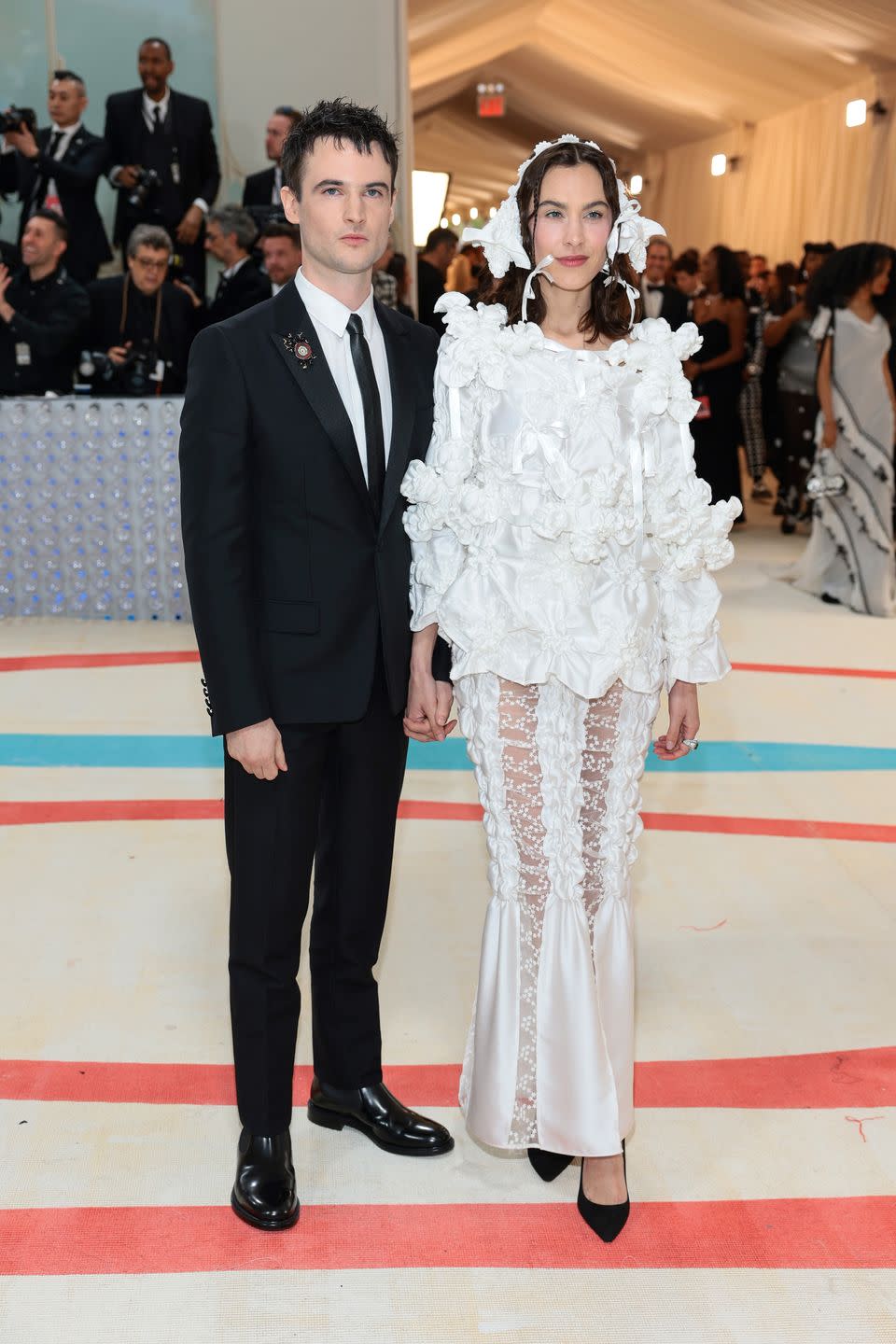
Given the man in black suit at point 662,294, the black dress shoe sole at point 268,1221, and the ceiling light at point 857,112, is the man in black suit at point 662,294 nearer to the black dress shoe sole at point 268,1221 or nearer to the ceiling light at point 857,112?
the ceiling light at point 857,112

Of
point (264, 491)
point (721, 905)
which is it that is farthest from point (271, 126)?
point (264, 491)

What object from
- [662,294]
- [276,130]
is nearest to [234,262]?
[276,130]

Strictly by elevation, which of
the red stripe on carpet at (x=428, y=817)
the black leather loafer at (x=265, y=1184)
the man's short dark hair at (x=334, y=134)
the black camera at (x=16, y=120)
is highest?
the black camera at (x=16, y=120)

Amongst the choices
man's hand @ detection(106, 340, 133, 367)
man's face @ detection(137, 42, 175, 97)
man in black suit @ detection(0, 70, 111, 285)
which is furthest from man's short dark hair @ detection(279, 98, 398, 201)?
man's face @ detection(137, 42, 175, 97)

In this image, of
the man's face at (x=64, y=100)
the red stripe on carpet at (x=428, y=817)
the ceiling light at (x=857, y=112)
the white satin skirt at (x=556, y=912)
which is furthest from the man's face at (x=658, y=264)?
the white satin skirt at (x=556, y=912)

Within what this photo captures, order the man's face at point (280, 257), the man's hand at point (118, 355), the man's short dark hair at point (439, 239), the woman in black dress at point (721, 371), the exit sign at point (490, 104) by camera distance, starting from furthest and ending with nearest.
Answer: the exit sign at point (490, 104), the man's short dark hair at point (439, 239), the woman in black dress at point (721, 371), the man's face at point (280, 257), the man's hand at point (118, 355)

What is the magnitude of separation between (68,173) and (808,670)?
460 cm

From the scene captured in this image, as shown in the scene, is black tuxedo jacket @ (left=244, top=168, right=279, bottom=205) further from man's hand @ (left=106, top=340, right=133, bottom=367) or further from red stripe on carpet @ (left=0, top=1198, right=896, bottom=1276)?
red stripe on carpet @ (left=0, top=1198, right=896, bottom=1276)

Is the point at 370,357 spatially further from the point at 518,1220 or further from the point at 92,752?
the point at 92,752

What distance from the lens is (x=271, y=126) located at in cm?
761

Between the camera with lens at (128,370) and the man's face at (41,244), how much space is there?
1.49 feet

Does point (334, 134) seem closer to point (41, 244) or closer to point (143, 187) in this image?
point (41, 244)

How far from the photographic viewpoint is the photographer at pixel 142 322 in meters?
6.52

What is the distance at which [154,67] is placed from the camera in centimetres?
775
